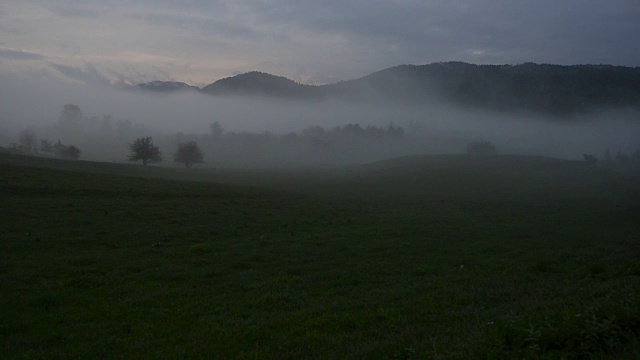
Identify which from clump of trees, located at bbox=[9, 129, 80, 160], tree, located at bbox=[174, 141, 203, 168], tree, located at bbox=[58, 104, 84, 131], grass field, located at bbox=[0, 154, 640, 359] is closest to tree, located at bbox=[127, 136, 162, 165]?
tree, located at bbox=[174, 141, 203, 168]

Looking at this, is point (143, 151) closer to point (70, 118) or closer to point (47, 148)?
point (47, 148)

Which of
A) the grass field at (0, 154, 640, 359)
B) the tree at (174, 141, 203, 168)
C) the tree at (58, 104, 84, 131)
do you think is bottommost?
the grass field at (0, 154, 640, 359)

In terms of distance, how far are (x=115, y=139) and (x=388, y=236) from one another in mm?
162584

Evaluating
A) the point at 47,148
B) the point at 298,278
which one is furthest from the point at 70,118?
the point at 298,278

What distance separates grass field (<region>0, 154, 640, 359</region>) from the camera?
9.23 metres

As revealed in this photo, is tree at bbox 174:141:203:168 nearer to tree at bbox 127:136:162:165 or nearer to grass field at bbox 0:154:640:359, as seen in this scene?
tree at bbox 127:136:162:165

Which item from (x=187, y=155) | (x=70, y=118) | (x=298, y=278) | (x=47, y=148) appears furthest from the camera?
(x=70, y=118)

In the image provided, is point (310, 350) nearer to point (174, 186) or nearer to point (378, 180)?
point (174, 186)

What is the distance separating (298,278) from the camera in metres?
15.8

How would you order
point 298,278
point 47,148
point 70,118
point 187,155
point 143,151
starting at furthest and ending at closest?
point 70,118 < point 47,148 < point 187,155 < point 143,151 < point 298,278

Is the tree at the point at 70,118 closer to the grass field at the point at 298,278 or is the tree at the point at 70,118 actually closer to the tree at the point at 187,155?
the tree at the point at 187,155

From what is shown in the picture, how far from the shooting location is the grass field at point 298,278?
9.23 m

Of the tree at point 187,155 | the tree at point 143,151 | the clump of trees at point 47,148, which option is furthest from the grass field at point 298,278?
the clump of trees at point 47,148

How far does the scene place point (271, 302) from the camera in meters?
13.0
